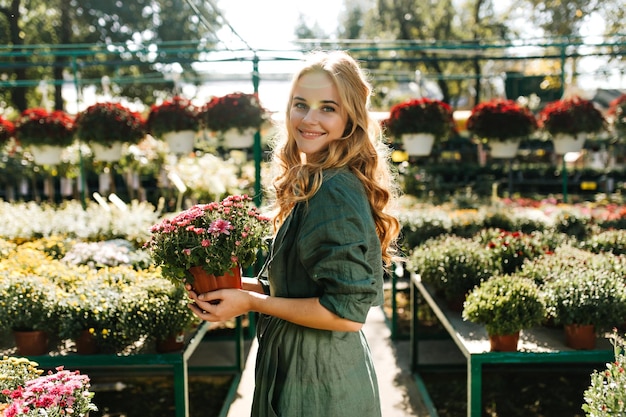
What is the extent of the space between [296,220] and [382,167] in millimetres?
301

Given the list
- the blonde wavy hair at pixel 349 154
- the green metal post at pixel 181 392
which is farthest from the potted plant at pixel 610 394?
the green metal post at pixel 181 392

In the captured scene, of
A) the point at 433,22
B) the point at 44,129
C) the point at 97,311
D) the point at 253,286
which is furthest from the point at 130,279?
the point at 433,22

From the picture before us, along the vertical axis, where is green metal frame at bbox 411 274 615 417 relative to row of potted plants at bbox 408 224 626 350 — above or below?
below

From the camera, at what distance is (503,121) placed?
6.03 m

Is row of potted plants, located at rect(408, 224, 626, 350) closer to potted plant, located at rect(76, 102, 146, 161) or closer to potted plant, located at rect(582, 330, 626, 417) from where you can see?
potted plant, located at rect(582, 330, 626, 417)

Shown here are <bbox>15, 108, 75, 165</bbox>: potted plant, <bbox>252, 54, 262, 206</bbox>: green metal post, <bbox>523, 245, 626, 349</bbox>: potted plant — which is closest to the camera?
<bbox>523, 245, 626, 349</bbox>: potted plant

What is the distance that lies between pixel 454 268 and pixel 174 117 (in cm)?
280

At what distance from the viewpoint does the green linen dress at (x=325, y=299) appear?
1444 millimetres

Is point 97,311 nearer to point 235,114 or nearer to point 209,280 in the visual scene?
point 209,280

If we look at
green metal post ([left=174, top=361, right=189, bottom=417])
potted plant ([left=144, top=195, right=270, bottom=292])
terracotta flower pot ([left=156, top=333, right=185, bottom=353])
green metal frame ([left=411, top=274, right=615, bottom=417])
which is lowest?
green metal post ([left=174, top=361, right=189, bottom=417])

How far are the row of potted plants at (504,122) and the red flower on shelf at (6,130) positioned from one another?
3.59 metres

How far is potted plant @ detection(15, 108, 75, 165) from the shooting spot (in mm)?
5426

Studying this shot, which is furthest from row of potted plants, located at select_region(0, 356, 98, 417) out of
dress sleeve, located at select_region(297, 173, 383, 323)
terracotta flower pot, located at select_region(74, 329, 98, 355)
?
terracotta flower pot, located at select_region(74, 329, 98, 355)

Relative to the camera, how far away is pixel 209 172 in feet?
27.8
